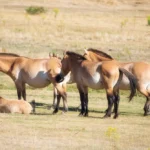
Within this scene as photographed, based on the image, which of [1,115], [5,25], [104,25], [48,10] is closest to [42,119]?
[1,115]

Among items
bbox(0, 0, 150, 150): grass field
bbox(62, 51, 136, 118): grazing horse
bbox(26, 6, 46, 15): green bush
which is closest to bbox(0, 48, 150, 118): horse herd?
bbox(62, 51, 136, 118): grazing horse

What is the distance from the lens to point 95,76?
21.1 metres

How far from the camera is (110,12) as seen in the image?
→ 65875 millimetres

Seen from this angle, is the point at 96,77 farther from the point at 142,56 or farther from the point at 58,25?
the point at 58,25

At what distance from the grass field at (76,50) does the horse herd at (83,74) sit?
67 cm

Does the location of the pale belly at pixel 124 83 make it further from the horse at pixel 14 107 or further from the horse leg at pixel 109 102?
the horse at pixel 14 107

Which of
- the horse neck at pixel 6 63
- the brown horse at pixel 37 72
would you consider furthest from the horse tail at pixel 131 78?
the horse neck at pixel 6 63

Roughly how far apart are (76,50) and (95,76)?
1699 centimetres

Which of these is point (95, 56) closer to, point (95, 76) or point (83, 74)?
point (83, 74)

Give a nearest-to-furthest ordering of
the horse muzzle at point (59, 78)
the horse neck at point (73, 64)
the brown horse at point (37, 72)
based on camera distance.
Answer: the horse neck at point (73, 64), the horse muzzle at point (59, 78), the brown horse at point (37, 72)

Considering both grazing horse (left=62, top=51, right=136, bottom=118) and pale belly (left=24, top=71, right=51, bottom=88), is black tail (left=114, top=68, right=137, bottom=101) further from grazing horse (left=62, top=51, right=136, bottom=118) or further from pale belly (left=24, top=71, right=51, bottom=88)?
pale belly (left=24, top=71, right=51, bottom=88)

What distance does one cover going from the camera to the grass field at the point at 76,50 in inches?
654

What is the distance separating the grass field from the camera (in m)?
16.6

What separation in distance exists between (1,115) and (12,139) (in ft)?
12.0
